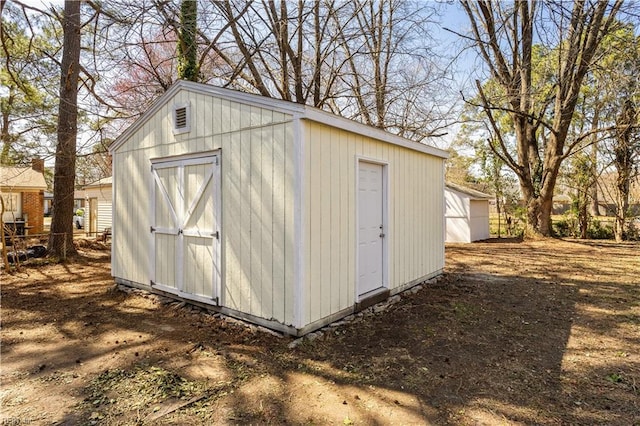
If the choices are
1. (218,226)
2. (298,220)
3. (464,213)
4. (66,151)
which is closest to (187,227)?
(218,226)

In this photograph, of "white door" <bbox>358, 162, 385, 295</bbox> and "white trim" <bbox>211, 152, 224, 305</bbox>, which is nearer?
"white trim" <bbox>211, 152, 224, 305</bbox>

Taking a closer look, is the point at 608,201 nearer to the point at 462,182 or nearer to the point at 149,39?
the point at 462,182

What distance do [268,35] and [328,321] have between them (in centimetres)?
648

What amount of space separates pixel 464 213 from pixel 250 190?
37.3ft

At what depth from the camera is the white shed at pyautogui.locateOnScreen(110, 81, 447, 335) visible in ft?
12.3

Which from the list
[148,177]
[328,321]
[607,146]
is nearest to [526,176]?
[607,146]

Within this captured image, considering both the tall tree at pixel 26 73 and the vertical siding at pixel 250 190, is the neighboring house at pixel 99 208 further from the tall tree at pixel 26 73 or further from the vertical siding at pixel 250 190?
the vertical siding at pixel 250 190

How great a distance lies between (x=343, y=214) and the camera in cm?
429

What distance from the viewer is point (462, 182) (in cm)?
2453

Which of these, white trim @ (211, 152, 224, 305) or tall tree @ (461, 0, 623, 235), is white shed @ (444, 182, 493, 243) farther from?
white trim @ (211, 152, 224, 305)

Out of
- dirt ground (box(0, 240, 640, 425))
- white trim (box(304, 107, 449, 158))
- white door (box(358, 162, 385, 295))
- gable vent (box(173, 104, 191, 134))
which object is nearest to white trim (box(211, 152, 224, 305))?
dirt ground (box(0, 240, 640, 425))

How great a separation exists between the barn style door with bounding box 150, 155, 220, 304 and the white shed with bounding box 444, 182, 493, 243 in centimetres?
1120

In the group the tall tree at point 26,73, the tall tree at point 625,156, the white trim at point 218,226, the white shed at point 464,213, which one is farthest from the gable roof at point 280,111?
the tall tree at point 625,156

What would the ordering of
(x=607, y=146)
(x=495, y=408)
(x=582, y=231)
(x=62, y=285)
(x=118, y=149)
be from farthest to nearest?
(x=582, y=231) → (x=607, y=146) → (x=62, y=285) → (x=118, y=149) → (x=495, y=408)
